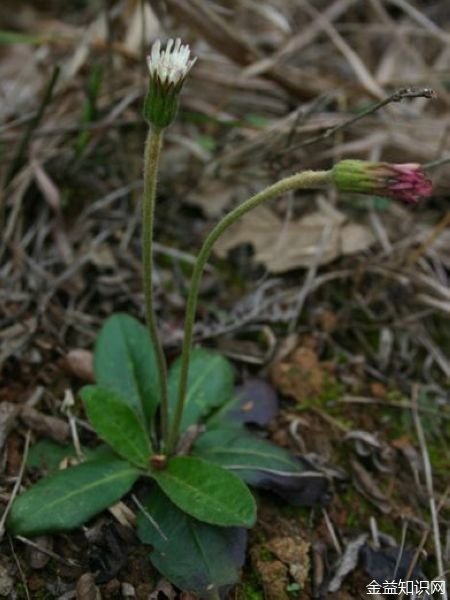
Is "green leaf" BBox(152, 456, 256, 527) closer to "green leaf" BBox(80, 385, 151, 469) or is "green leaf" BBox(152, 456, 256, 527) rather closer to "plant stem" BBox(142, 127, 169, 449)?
"green leaf" BBox(80, 385, 151, 469)

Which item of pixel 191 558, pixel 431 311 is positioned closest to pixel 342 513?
pixel 191 558

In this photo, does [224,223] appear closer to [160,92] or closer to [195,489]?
[160,92]

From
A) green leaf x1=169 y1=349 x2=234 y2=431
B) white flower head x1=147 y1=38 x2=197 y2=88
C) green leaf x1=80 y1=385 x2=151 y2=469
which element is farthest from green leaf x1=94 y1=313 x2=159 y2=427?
white flower head x1=147 y1=38 x2=197 y2=88

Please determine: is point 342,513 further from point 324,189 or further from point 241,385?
point 324,189

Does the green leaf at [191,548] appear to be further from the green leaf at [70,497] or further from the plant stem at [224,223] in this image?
the plant stem at [224,223]

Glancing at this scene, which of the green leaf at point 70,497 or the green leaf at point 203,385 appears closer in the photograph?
the green leaf at point 70,497

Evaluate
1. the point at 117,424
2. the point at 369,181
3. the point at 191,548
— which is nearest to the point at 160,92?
the point at 369,181

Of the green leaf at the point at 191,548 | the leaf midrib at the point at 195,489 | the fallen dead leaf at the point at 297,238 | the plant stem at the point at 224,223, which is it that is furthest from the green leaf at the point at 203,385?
the fallen dead leaf at the point at 297,238
